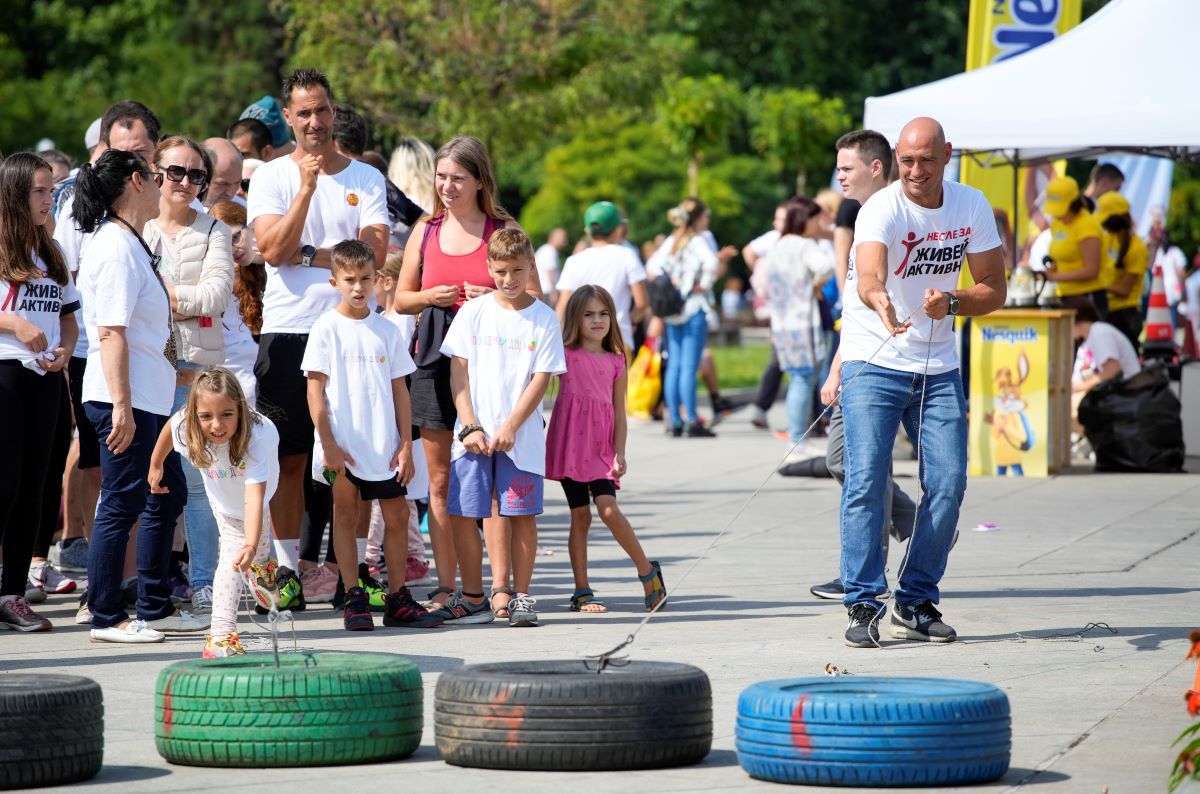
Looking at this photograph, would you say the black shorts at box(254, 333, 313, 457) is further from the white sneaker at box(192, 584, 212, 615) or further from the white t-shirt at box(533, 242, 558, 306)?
the white t-shirt at box(533, 242, 558, 306)

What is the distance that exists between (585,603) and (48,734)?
3.40 meters

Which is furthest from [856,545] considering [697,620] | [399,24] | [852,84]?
[852,84]

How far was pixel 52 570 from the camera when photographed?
27.9 ft

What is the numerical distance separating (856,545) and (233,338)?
2938mm

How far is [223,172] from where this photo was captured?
336 inches

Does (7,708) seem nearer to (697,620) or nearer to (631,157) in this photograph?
(697,620)

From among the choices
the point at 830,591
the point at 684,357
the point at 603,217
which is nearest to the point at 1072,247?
the point at 684,357

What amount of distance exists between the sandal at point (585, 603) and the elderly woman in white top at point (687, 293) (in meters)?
8.74

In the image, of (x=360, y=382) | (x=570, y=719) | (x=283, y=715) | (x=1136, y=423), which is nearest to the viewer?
(x=570, y=719)

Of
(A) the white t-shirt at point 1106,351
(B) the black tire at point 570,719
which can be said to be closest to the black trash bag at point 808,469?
(A) the white t-shirt at point 1106,351

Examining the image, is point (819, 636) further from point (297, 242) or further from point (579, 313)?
point (297, 242)

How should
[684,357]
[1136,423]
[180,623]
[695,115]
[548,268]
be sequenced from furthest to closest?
[695,115] → [548,268] → [684,357] → [1136,423] → [180,623]

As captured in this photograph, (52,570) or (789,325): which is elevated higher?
(789,325)

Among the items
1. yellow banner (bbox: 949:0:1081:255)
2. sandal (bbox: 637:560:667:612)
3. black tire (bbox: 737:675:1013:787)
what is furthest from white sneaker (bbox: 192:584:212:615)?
yellow banner (bbox: 949:0:1081:255)
